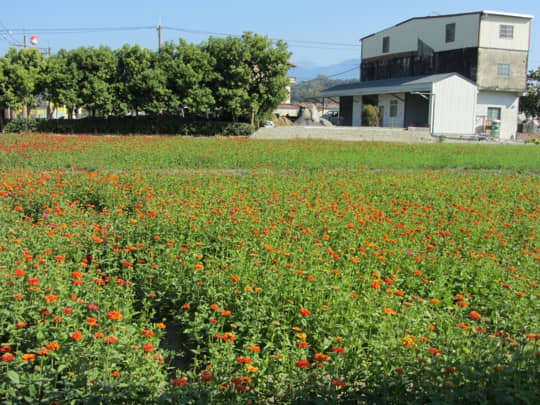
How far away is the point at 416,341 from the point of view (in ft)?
11.5

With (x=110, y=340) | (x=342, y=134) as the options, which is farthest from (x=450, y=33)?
(x=110, y=340)

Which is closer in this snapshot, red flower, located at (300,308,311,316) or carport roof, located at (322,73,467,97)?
red flower, located at (300,308,311,316)

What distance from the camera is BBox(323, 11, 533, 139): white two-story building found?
3475cm

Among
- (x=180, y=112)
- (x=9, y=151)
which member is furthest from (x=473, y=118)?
(x=9, y=151)

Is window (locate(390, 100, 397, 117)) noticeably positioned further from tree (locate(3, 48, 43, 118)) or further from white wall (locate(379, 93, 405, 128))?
tree (locate(3, 48, 43, 118))

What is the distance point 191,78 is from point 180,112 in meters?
3.81

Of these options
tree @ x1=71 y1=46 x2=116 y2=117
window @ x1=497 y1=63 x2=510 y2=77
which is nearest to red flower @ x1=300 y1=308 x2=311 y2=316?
tree @ x1=71 y1=46 x2=116 y2=117

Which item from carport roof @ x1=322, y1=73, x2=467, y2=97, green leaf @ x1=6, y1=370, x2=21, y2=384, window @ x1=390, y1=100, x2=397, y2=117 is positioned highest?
carport roof @ x1=322, y1=73, x2=467, y2=97

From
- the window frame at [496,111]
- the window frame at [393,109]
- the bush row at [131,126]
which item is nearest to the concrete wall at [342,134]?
the bush row at [131,126]

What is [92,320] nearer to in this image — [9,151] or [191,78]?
[9,151]

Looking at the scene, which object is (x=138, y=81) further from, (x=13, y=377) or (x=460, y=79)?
(x=13, y=377)

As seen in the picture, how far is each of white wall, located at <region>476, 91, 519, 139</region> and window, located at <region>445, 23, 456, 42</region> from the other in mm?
4337

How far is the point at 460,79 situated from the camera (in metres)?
34.8

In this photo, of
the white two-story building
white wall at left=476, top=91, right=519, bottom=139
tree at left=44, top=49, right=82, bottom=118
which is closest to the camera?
tree at left=44, top=49, right=82, bottom=118
